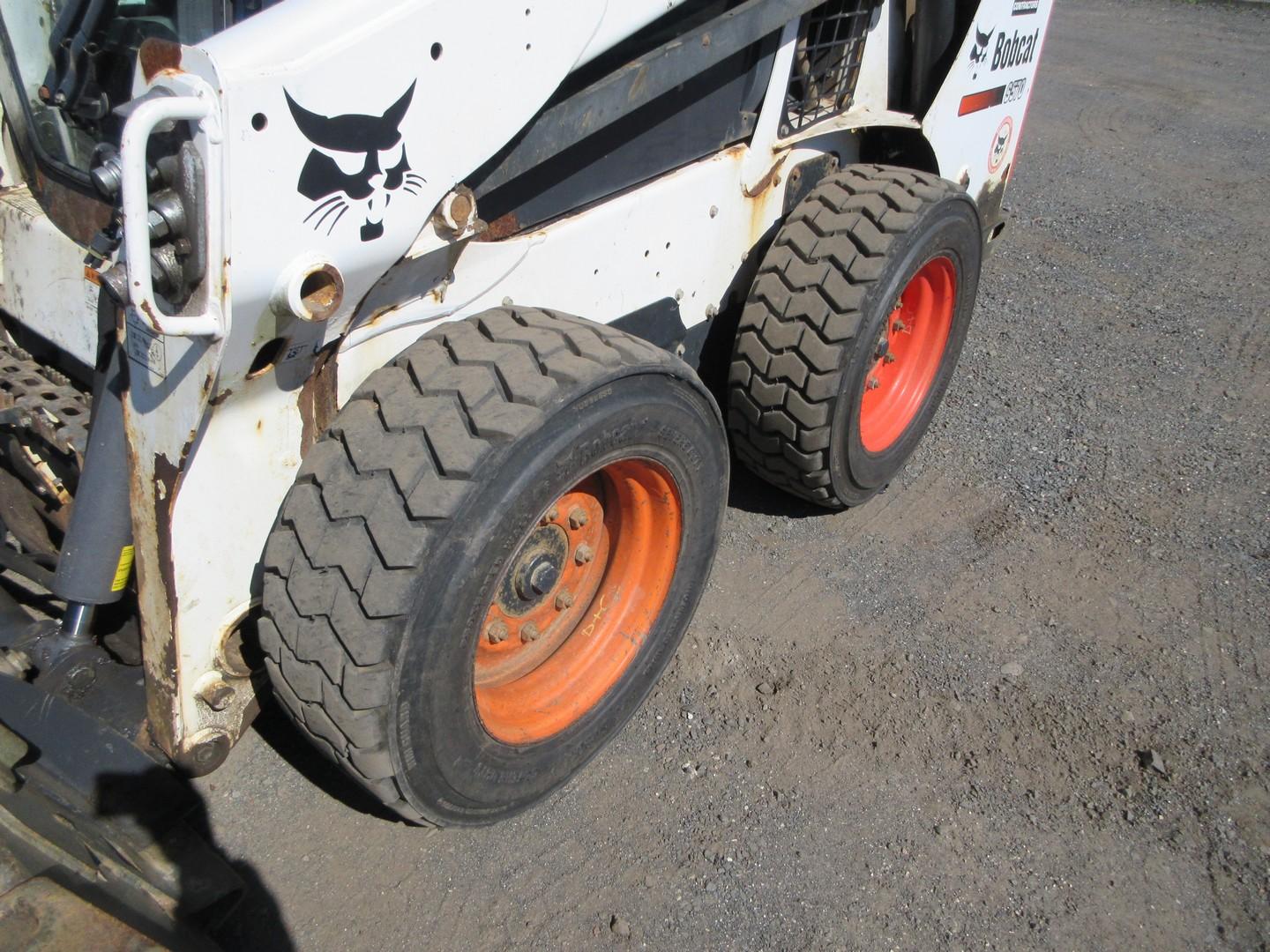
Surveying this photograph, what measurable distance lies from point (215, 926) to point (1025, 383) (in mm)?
3551

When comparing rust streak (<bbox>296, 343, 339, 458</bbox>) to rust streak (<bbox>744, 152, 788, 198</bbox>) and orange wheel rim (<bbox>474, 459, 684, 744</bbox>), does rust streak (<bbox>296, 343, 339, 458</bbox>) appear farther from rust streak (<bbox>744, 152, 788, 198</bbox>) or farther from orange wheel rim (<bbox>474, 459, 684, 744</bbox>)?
rust streak (<bbox>744, 152, 788, 198</bbox>)

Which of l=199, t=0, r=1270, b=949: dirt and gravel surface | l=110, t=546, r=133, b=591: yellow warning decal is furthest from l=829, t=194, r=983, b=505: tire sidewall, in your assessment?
l=110, t=546, r=133, b=591: yellow warning decal

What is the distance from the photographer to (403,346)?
204cm

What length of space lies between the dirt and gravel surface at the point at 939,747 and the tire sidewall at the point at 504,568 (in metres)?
0.25

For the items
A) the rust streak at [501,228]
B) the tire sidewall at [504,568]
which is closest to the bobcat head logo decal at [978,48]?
the tire sidewall at [504,568]

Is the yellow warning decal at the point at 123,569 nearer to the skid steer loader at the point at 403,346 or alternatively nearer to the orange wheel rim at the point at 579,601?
the skid steer loader at the point at 403,346

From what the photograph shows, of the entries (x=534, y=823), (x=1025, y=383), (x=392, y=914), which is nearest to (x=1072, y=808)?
(x=534, y=823)

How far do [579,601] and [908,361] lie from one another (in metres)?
1.66

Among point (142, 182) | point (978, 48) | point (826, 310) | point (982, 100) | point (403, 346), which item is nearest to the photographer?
point (142, 182)

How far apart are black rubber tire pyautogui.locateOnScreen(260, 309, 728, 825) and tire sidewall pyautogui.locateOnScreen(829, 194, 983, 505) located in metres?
0.92

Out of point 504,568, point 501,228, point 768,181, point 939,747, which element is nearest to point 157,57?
point 501,228

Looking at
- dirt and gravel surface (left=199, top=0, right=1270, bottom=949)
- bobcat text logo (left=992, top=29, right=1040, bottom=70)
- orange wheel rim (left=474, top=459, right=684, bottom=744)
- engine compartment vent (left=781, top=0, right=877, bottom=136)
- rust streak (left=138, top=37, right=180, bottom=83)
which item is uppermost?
rust streak (left=138, top=37, right=180, bottom=83)

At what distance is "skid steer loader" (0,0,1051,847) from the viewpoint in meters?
1.59

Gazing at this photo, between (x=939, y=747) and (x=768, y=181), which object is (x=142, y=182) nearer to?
(x=768, y=181)
